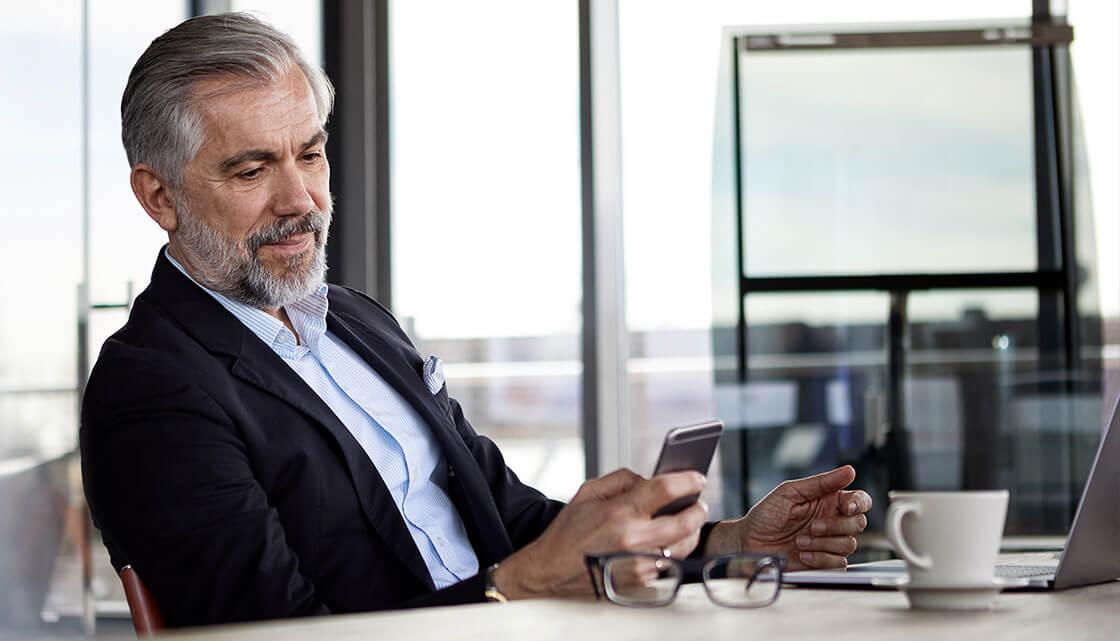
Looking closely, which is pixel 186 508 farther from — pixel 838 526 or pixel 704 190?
pixel 704 190

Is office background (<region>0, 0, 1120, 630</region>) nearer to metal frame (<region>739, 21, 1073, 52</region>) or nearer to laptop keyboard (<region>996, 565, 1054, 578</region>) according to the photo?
metal frame (<region>739, 21, 1073, 52</region>)

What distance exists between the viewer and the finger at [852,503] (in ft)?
5.06

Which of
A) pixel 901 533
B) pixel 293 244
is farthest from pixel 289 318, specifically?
pixel 901 533

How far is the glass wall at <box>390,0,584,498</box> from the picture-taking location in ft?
14.5

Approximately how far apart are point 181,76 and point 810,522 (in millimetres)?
1033

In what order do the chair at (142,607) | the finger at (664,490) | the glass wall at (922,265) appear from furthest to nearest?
the glass wall at (922,265) → the chair at (142,607) → the finger at (664,490)

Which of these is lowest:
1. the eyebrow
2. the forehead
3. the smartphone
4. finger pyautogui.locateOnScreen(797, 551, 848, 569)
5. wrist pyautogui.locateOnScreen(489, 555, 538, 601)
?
finger pyautogui.locateOnScreen(797, 551, 848, 569)

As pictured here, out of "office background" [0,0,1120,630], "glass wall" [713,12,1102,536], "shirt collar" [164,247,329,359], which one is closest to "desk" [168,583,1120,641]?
"shirt collar" [164,247,329,359]

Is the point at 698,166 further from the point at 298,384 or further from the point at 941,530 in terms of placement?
the point at 941,530

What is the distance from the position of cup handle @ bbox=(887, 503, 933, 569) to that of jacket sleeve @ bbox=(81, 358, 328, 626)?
27.1 inches

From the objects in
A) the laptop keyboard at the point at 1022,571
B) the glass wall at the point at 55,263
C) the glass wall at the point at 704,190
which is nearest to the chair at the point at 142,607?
the laptop keyboard at the point at 1022,571

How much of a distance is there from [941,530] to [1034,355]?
318cm

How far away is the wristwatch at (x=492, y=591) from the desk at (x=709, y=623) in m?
0.26

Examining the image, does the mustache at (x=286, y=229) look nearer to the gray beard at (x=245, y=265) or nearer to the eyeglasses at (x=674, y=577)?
the gray beard at (x=245, y=265)
